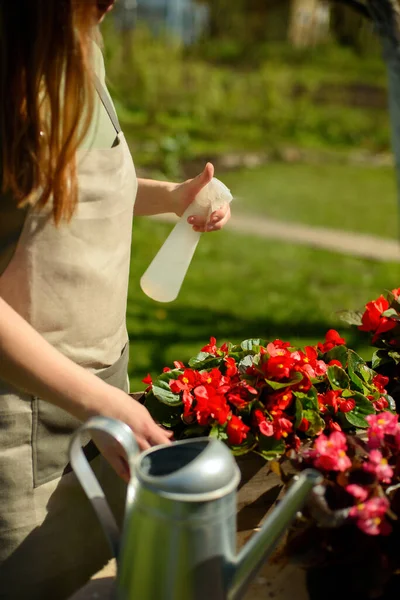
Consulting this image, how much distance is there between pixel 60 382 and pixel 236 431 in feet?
1.05

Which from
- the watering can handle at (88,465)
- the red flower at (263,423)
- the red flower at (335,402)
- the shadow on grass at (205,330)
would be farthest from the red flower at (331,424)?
the shadow on grass at (205,330)

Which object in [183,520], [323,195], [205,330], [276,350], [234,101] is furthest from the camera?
[234,101]

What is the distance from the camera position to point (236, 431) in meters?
1.27

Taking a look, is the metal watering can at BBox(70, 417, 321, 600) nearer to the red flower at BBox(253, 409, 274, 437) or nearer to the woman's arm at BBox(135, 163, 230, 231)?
the red flower at BBox(253, 409, 274, 437)

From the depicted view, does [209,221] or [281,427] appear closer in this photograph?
[281,427]

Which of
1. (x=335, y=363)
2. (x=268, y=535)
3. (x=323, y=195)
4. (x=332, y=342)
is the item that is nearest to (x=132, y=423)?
(x=268, y=535)

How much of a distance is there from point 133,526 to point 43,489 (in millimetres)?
342

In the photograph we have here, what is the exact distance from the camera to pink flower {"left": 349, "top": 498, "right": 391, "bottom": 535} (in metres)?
1.06

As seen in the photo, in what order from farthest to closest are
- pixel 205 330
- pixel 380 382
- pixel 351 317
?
pixel 205 330
pixel 351 317
pixel 380 382

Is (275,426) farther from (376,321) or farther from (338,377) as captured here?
(376,321)

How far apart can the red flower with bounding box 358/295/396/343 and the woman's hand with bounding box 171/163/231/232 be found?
35 cm

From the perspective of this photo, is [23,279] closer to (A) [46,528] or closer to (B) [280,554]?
(A) [46,528]

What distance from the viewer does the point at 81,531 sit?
1328mm

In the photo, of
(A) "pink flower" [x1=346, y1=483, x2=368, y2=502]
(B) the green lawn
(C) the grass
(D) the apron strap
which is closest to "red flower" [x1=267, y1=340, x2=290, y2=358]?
(A) "pink flower" [x1=346, y1=483, x2=368, y2=502]
